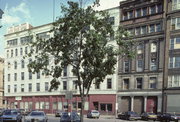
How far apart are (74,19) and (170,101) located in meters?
31.4

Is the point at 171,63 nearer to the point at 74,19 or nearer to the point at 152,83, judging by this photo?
the point at 152,83

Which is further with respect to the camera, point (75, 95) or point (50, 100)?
point (50, 100)

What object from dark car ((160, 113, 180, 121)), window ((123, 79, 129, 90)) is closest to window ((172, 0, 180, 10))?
window ((123, 79, 129, 90))

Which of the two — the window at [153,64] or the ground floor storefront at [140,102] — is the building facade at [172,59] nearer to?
the ground floor storefront at [140,102]

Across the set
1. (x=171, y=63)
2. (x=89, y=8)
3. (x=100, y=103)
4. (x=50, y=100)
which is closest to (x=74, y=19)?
(x=89, y=8)

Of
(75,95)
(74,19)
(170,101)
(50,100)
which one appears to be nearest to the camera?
(74,19)

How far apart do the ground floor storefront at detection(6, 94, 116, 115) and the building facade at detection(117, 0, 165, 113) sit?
9.40ft

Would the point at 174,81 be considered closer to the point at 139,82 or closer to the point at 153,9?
the point at 139,82

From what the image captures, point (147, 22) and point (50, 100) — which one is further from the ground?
point (147, 22)

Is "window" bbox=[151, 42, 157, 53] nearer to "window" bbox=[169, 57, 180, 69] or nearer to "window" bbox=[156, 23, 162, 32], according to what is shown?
"window" bbox=[156, 23, 162, 32]

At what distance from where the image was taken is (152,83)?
44938 mm

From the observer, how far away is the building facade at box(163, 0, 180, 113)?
41.5m

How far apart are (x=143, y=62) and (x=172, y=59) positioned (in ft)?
19.1

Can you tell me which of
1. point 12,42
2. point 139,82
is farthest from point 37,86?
point 139,82
